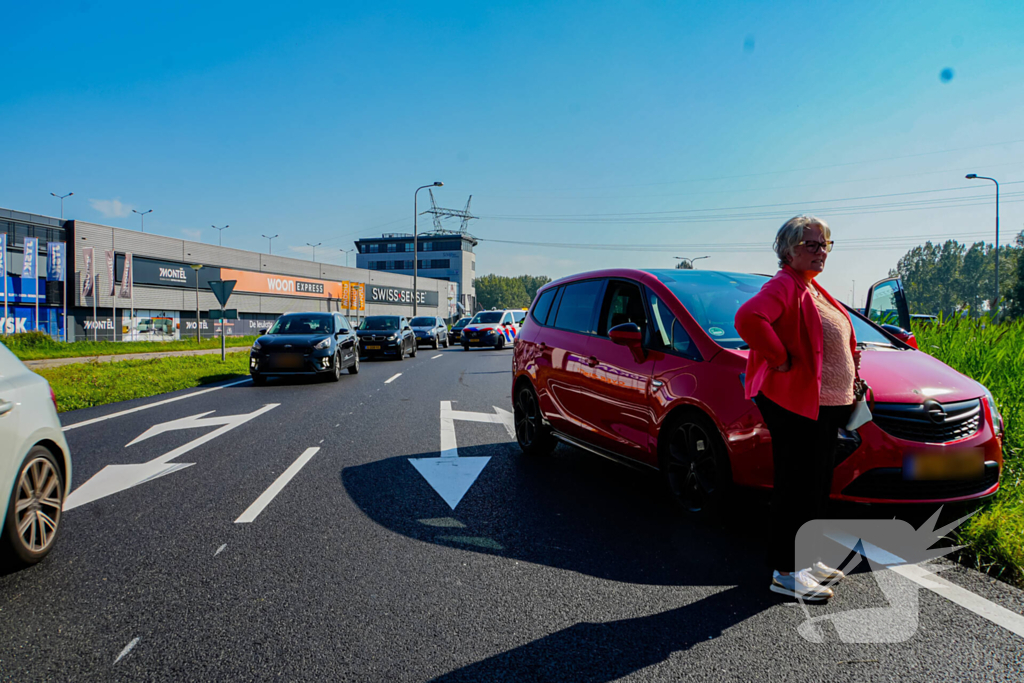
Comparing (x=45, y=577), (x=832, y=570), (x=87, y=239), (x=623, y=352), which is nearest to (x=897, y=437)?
(x=832, y=570)

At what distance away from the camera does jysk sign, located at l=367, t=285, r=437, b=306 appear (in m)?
77.6

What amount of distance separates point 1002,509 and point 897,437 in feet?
4.99

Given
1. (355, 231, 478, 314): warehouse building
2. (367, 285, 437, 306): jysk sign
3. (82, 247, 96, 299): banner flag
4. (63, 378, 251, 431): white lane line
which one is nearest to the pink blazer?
(63, 378, 251, 431): white lane line

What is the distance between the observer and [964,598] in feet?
10.2

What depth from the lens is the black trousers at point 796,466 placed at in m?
3.08

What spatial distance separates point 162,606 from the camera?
3027 mm

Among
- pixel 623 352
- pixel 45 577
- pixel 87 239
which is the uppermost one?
pixel 87 239

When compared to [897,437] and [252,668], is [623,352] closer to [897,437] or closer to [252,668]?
[897,437]

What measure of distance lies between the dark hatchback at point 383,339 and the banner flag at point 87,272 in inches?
1040

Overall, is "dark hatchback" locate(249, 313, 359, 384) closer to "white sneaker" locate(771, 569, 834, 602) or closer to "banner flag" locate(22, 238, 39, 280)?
"white sneaker" locate(771, 569, 834, 602)

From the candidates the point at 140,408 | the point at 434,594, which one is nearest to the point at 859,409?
the point at 434,594

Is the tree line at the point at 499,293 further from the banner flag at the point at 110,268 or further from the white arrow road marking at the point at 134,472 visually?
the white arrow road marking at the point at 134,472

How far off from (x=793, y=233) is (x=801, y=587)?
5.55 ft

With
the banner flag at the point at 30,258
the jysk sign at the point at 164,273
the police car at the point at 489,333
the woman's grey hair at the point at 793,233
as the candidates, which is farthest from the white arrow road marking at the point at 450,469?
the jysk sign at the point at 164,273
